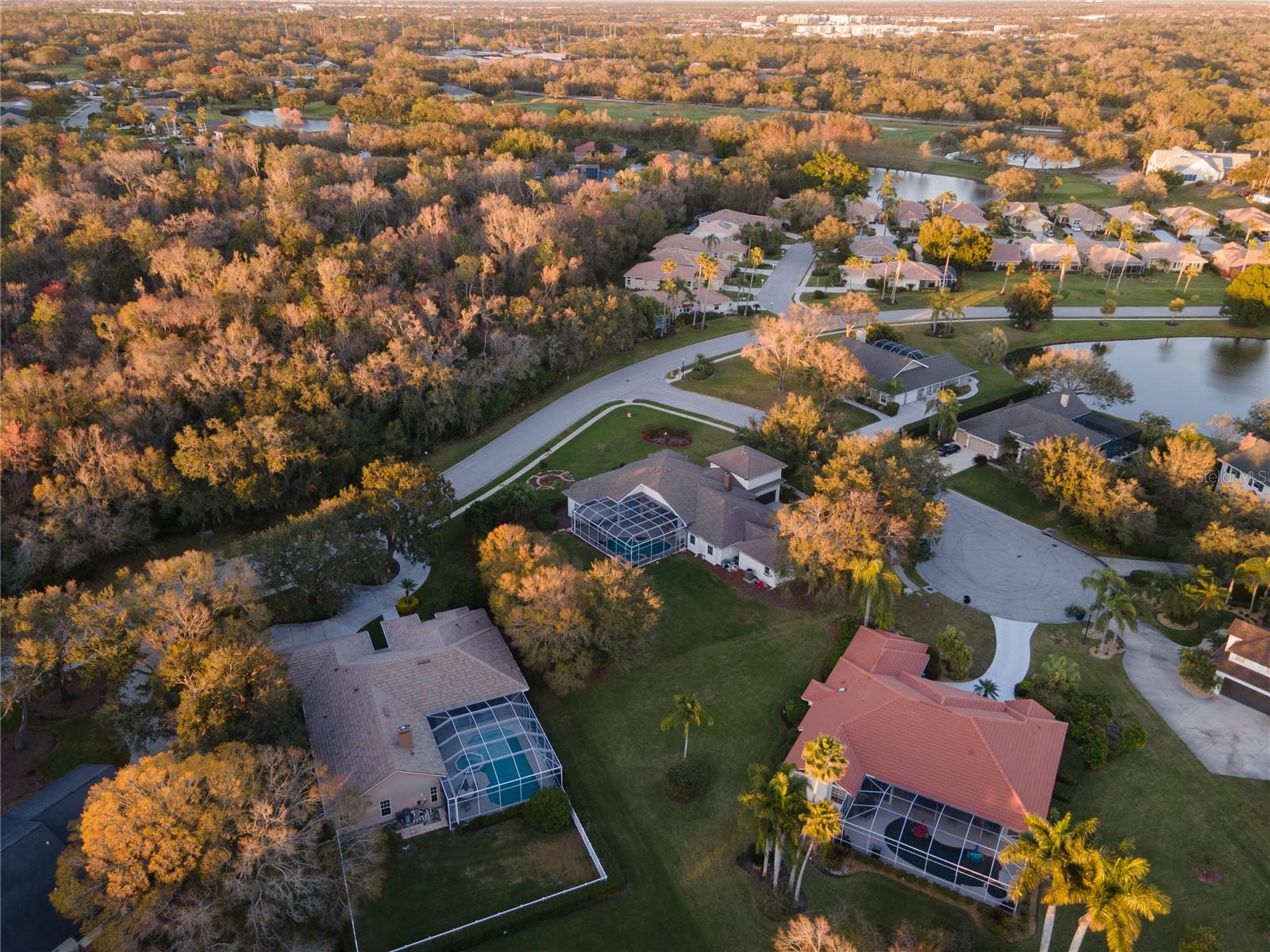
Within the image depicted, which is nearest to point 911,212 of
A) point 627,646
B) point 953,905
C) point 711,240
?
point 711,240

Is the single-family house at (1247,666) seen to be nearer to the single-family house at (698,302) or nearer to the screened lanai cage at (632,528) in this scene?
the screened lanai cage at (632,528)

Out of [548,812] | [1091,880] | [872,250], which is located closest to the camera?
[1091,880]

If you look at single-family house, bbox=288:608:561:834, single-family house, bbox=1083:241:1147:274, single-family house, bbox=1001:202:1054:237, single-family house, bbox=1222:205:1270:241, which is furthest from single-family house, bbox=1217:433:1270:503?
single-family house, bbox=1222:205:1270:241

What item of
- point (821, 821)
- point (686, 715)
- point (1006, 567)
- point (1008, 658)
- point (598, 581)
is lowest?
point (1006, 567)

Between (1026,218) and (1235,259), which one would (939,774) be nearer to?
(1235,259)

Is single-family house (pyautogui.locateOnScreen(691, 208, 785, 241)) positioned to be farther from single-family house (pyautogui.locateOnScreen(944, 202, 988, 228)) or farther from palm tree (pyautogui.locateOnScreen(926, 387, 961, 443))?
palm tree (pyautogui.locateOnScreen(926, 387, 961, 443))

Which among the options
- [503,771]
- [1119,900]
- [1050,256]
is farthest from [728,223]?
[1119,900]

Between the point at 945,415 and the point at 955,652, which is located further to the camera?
the point at 945,415
